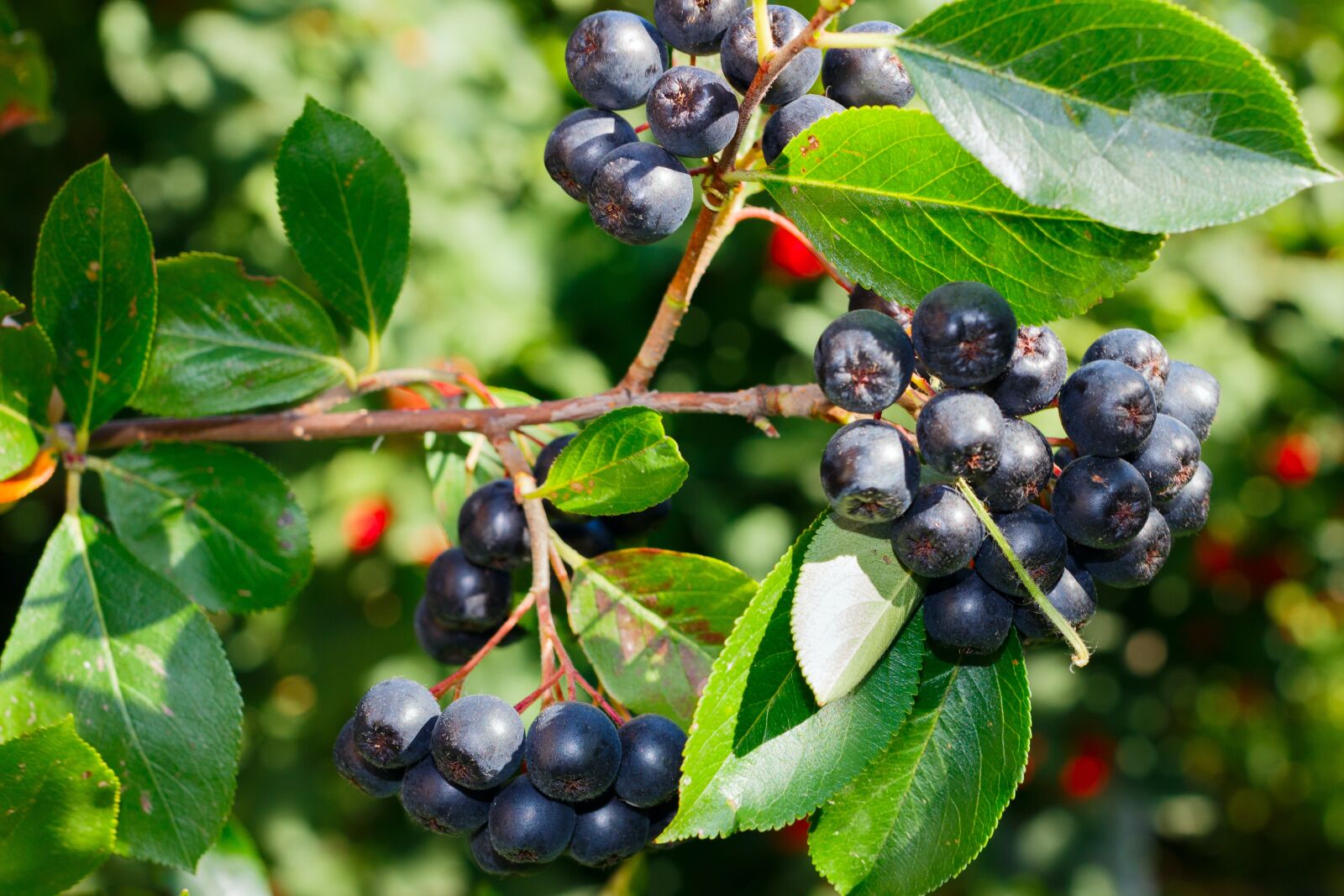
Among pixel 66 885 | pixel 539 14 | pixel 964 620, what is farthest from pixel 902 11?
pixel 66 885

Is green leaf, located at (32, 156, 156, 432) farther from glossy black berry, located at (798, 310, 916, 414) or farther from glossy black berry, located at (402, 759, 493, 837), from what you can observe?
glossy black berry, located at (798, 310, 916, 414)

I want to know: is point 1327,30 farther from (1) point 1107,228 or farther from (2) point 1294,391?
(1) point 1107,228

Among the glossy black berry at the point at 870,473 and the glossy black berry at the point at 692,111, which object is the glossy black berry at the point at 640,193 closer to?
the glossy black berry at the point at 692,111

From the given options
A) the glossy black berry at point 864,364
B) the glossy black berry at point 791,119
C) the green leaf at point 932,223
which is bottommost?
the glossy black berry at point 864,364

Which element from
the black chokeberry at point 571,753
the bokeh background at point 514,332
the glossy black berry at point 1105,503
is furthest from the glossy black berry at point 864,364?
the bokeh background at point 514,332

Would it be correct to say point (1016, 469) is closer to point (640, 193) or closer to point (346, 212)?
point (640, 193)
